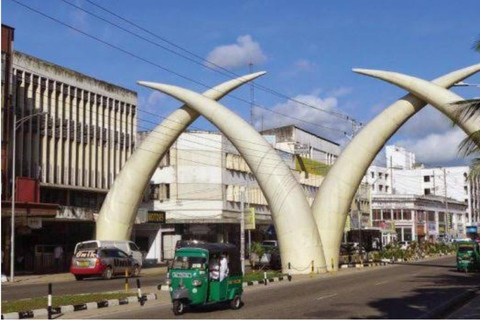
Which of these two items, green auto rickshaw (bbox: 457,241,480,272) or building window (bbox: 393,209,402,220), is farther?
building window (bbox: 393,209,402,220)

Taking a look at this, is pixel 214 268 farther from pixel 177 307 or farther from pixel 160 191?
pixel 160 191

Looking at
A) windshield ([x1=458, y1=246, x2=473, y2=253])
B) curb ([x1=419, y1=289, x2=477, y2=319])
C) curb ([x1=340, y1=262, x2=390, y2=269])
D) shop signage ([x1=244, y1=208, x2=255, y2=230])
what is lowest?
curb ([x1=340, y1=262, x2=390, y2=269])

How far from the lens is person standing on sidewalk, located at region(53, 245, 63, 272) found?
45688mm

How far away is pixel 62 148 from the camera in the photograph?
4769cm

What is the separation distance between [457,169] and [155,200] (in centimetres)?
8458

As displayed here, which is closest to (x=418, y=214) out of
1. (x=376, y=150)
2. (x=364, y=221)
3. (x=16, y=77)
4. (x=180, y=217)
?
(x=364, y=221)

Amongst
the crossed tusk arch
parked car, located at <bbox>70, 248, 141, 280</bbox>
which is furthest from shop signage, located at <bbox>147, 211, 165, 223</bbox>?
parked car, located at <bbox>70, 248, 141, 280</bbox>

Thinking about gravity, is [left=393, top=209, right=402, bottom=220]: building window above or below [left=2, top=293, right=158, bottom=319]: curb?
above

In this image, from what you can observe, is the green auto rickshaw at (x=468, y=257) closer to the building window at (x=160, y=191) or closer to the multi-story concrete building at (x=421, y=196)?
the building window at (x=160, y=191)

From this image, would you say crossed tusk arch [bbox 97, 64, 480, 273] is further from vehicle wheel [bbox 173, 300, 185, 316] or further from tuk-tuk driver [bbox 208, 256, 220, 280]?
vehicle wheel [bbox 173, 300, 185, 316]

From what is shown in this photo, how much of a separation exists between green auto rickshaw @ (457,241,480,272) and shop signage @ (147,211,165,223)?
24.9m

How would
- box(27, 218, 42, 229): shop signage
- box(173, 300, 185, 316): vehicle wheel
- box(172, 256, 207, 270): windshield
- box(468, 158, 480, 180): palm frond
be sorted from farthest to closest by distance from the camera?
box(27, 218, 42, 229): shop signage < box(468, 158, 480, 180): palm frond < box(172, 256, 207, 270): windshield < box(173, 300, 185, 316): vehicle wheel

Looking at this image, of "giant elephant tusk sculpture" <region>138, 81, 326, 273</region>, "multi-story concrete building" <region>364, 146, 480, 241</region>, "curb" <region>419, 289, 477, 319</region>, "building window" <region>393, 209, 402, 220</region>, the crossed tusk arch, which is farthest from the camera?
"building window" <region>393, 209, 402, 220</region>

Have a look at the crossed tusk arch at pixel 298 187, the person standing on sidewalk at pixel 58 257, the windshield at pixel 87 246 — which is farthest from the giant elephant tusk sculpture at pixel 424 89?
the person standing on sidewalk at pixel 58 257
